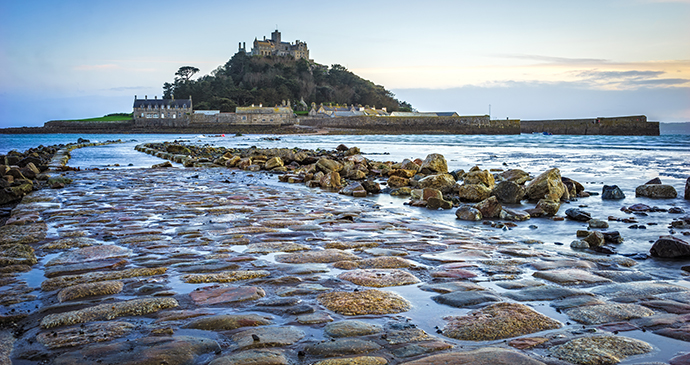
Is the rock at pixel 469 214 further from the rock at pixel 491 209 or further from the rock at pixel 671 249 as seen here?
the rock at pixel 671 249

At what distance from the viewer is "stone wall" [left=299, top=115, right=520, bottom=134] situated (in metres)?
76.6

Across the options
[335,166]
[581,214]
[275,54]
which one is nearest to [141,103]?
[275,54]

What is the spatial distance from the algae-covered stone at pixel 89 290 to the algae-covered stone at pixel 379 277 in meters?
1.59

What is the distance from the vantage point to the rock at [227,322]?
101 inches

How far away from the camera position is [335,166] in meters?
11.9

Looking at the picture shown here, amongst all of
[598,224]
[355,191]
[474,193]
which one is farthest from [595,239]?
[355,191]

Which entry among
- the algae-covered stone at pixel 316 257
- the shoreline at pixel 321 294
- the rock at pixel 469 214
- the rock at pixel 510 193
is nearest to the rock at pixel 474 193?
the rock at pixel 510 193

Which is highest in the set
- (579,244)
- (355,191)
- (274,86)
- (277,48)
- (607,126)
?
(277,48)

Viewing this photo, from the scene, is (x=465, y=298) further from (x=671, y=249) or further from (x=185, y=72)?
(x=185, y=72)

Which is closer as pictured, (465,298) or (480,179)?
(465,298)

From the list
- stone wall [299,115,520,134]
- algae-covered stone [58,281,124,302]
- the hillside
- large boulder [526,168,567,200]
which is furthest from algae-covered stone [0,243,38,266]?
the hillside

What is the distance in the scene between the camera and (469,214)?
257 inches

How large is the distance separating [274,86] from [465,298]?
4732 inches

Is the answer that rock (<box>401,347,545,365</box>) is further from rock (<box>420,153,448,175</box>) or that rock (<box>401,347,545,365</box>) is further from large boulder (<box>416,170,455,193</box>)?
rock (<box>420,153,448,175</box>)
